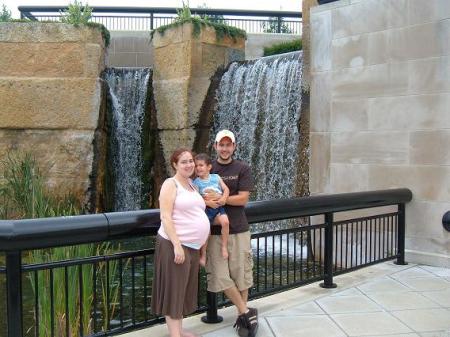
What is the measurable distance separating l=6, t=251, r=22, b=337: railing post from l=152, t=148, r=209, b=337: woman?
2.82 feet

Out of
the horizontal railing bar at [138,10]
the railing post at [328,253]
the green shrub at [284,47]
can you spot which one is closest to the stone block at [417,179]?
the railing post at [328,253]

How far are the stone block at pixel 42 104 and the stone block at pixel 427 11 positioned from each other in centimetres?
724

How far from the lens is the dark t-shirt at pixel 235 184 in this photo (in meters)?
4.03

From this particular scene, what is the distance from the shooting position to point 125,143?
42.6 ft

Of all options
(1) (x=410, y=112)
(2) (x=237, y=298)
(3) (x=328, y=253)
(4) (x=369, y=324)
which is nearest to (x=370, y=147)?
(1) (x=410, y=112)

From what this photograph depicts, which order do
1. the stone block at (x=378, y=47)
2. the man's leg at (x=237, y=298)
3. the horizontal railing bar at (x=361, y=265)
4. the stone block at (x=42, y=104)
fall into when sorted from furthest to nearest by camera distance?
the stone block at (x=42, y=104) → the stone block at (x=378, y=47) → the horizontal railing bar at (x=361, y=265) → the man's leg at (x=237, y=298)

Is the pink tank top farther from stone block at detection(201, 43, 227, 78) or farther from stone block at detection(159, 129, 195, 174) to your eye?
stone block at detection(201, 43, 227, 78)

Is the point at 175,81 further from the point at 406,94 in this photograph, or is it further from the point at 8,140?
the point at 406,94

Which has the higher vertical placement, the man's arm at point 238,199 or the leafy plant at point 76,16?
the leafy plant at point 76,16

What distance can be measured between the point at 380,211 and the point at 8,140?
26.5 ft

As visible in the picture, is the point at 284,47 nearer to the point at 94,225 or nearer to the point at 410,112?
the point at 410,112

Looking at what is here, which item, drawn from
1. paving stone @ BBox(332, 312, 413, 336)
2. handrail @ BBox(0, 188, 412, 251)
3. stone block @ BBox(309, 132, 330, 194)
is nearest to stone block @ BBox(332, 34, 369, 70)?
stone block @ BBox(309, 132, 330, 194)

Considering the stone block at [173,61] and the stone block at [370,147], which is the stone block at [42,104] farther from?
the stone block at [370,147]

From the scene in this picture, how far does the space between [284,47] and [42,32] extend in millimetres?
8603
